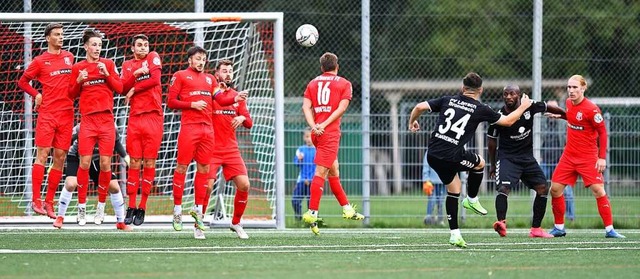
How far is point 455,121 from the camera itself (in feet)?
38.8

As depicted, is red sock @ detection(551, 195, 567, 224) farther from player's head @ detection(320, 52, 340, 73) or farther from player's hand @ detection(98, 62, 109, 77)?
player's hand @ detection(98, 62, 109, 77)

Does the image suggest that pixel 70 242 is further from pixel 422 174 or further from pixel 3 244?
Result: pixel 422 174

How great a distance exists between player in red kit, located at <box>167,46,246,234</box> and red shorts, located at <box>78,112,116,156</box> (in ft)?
2.96

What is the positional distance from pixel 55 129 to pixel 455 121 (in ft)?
16.2

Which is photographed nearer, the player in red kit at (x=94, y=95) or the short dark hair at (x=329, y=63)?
the player in red kit at (x=94, y=95)

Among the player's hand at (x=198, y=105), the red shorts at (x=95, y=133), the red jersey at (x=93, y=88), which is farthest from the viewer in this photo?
the red shorts at (x=95, y=133)

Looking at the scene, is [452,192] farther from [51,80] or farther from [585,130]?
[51,80]

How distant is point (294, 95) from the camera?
77.6 ft

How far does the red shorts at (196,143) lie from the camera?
13.0 metres

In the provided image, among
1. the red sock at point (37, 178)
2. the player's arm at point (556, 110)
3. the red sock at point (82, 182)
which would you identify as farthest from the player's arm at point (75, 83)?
the player's arm at point (556, 110)

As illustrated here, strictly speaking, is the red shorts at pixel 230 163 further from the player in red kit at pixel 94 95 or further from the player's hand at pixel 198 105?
the player in red kit at pixel 94 95

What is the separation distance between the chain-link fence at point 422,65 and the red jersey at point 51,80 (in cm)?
381

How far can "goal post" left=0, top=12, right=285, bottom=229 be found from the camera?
15.7 m

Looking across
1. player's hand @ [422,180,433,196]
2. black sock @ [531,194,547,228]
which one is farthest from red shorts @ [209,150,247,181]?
player's hand @ [422,180,433,196]
